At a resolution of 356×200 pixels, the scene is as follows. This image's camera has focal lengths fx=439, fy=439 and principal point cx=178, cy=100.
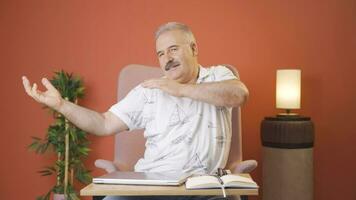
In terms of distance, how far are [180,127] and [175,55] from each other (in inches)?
13.0

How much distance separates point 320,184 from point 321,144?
0.28 metres

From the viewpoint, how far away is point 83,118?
1871mm

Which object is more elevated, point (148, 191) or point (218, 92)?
point (218, 92)

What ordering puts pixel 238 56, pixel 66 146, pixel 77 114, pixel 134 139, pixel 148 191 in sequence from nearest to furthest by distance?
1. pixel 148 191
2. pixel 77 114
3. pixel 134 139
4. pixel 66 146
5. pixel 238 56

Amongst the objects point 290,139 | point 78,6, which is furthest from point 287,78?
point 78,6

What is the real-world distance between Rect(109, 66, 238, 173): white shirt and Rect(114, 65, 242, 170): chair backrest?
224 millimetres

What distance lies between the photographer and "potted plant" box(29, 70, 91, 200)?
9.25 feet

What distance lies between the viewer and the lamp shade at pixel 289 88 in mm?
2754

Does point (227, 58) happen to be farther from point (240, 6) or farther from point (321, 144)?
point (321, 144)

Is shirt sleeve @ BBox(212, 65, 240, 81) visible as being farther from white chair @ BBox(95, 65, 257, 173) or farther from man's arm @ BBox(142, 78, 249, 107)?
white chair @ BBox(95, 65, 257, 173)

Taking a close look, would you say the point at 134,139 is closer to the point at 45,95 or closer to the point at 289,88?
the point at 45,95

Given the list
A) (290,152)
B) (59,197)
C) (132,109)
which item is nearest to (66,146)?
(59,197)

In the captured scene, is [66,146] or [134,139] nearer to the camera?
[134,139]

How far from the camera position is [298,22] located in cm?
308
